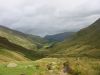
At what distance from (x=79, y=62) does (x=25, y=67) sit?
9276mm

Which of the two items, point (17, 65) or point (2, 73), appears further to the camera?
point (17, 65)

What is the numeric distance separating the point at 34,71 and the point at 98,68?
10845mm

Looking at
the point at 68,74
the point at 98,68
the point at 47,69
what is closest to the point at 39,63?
the point at 47,69

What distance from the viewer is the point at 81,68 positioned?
46.8 meters

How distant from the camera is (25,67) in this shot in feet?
156

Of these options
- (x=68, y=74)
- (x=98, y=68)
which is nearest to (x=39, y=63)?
(x=68, y=74)

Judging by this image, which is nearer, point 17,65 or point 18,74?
point 18,74

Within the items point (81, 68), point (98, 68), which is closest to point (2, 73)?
point (81, 68)

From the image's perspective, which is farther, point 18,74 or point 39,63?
point 39,63

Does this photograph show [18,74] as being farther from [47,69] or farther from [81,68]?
[81,68]

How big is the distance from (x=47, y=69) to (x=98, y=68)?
8662 mm

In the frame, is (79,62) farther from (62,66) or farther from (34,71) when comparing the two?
(34,71)

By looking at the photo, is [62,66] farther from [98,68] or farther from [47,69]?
[98,68]

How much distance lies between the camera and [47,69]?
4681 centimetres
